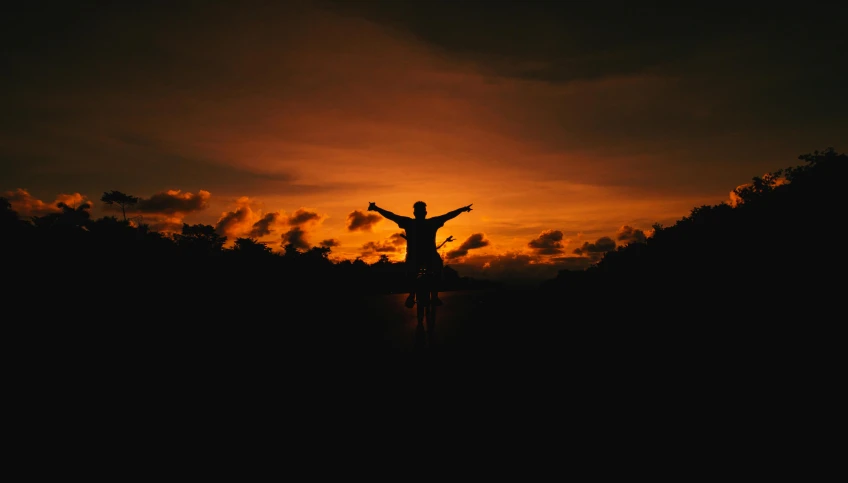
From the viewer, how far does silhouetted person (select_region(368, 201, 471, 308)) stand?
778 cm

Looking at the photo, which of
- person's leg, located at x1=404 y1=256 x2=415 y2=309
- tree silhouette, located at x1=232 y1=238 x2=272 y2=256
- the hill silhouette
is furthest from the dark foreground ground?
tree silhouette, located at x1=232 y1=238 x2=272 y2=256

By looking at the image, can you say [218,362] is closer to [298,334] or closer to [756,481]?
[298,334]

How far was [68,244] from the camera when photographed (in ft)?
59.3

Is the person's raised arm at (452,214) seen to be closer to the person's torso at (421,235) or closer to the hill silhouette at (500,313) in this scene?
the person's torso at (421,235)

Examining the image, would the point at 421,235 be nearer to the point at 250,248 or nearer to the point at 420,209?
the point at 420,209

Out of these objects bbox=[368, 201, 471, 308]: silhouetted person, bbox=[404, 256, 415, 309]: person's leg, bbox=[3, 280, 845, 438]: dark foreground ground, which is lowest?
bbox=[3, 280, 845, 438]: dark foreground ground

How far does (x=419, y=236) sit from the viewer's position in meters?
7.77

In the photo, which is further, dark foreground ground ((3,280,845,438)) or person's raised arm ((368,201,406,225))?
person's raised arm ((368,201,406,225))

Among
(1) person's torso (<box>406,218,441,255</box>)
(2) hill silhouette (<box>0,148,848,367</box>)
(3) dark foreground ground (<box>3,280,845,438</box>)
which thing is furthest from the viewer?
(1) person's torso (<box>406,218,441,255</box>)

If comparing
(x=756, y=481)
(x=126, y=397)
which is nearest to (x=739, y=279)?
(x=756, y=481)

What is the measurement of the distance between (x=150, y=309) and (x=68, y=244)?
33.3ft

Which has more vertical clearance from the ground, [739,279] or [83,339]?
[739,279]

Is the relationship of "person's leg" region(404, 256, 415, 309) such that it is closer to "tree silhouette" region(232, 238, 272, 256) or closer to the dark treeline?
the dark treeline

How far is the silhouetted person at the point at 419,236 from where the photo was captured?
7777 mm
